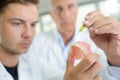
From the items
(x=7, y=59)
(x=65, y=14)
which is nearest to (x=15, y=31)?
(x=7, y=59)

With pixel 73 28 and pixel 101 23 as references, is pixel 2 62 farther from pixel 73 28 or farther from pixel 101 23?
pixel 73 28

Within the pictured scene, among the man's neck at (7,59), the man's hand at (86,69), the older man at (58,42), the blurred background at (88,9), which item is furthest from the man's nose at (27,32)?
the blurred background at (88,9)

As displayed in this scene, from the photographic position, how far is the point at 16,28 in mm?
1157

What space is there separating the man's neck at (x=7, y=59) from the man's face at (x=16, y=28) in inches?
0.8

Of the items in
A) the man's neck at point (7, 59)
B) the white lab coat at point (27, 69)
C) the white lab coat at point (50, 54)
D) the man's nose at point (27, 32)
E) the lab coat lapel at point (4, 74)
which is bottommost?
the white lab coat at point (50, 54)

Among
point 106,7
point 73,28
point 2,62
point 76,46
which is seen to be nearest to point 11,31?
point 2,62

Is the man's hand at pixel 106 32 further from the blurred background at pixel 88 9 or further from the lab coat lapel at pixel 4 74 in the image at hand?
the blurred background at pixel 88 9

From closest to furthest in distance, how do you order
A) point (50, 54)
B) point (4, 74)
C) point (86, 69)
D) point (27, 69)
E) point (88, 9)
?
1. point (86, 69)
2. point (4, 74)
3. point (27, 69)
4. point (50, 54)
5. point (88, 9)

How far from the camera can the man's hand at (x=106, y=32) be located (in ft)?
2.65

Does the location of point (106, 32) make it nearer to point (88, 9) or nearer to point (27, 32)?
point (27, 32)

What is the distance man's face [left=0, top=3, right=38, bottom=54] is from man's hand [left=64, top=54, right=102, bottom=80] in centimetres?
43

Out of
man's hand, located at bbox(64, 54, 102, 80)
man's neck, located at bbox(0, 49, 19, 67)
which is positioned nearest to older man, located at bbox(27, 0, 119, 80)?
man's neck, located at bbox(0, 49, 19, 67)

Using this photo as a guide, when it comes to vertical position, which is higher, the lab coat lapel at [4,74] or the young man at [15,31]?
the young man at [15,31]

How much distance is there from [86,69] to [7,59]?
0.53 m
